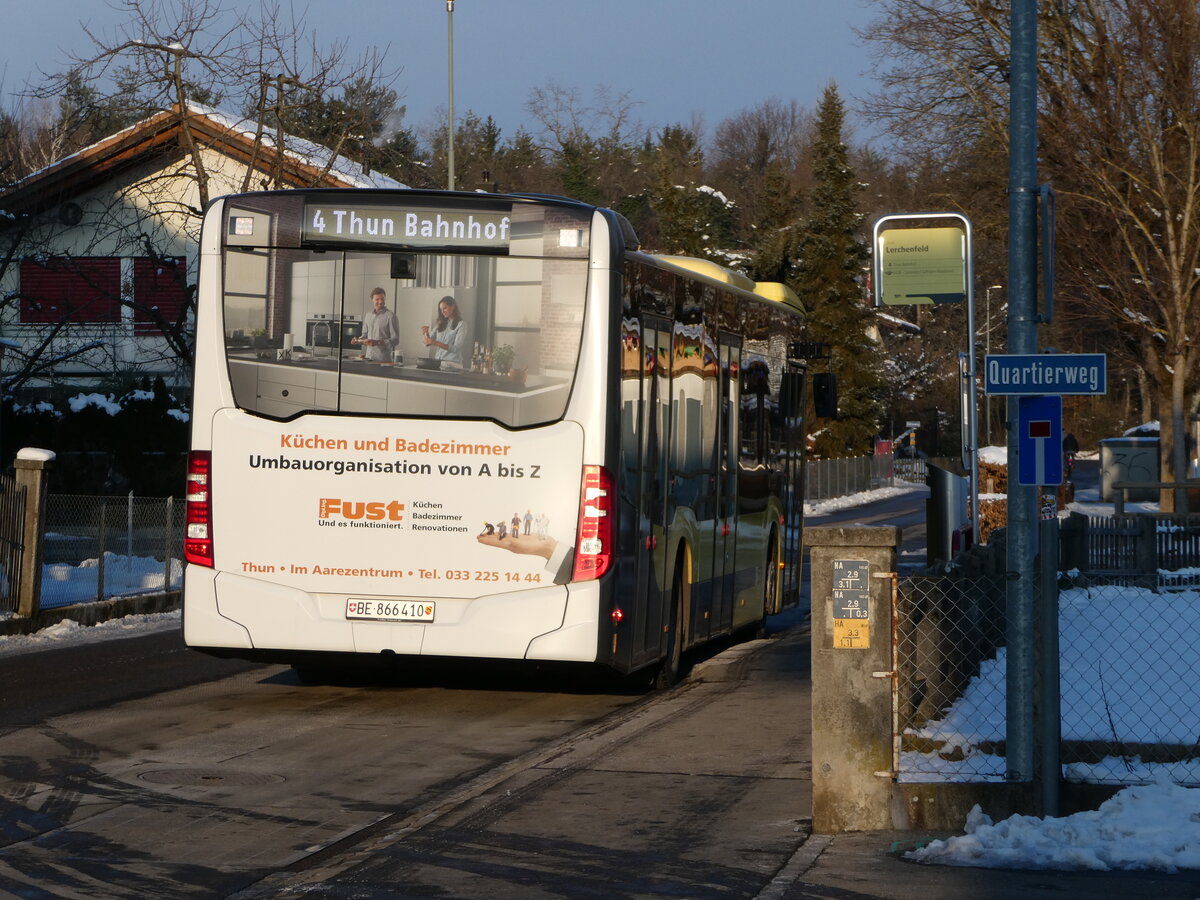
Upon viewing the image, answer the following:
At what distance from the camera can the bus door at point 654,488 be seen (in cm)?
1186

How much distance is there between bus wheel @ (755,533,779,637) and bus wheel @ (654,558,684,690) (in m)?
3.87

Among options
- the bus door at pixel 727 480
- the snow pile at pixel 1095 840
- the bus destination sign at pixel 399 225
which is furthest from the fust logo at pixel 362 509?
the snow pile at pixel 1095 840

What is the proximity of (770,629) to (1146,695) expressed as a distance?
761cm

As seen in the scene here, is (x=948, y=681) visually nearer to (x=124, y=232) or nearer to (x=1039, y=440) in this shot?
(x=1039, y=440)

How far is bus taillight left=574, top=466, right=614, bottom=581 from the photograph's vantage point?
36.0 ft

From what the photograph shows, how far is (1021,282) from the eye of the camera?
816 cm

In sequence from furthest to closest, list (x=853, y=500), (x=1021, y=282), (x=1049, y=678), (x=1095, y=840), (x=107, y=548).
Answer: (x=853, y=500) → (x=107, y=548) → (x=1021, y=282) → (x=1049, y=678) → (x=1095, y=840)

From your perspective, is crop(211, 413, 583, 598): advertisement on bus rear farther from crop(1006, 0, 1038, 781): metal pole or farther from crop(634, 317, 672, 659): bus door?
crop(1006, 0, 1038, 781): metal pole

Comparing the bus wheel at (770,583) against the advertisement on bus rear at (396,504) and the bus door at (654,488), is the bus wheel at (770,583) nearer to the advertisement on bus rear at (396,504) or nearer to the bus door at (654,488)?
the bus door at (654,488)

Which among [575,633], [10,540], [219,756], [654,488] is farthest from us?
[10,540]

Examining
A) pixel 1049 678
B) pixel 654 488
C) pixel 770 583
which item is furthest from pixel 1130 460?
pixel 1049 678

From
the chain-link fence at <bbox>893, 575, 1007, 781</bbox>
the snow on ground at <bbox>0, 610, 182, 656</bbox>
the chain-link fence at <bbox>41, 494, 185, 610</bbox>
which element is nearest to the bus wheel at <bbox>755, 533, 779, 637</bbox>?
the chain-link fence at <bbox>893, 575, 1007, 781</bbox>

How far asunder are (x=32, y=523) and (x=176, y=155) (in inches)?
732

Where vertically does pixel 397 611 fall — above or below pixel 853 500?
below
